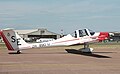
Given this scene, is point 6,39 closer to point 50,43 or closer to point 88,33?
point 50,43

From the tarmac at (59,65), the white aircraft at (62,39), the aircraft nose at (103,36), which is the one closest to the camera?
the tarmac at (59,65)

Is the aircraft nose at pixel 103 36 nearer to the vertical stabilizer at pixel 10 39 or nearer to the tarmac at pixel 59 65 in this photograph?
the tarmac at pixel 59 65

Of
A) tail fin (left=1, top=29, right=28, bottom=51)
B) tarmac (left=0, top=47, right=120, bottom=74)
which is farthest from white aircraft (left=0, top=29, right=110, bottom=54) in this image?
tarmac (left=0, top=47, right=120, bottom=74)

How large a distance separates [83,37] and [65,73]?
1559cm

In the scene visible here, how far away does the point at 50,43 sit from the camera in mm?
27312

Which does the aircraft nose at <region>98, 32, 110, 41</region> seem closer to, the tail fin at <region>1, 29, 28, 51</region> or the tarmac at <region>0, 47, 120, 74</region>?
the tarmac at <region>0, 47, 120, 74</region>

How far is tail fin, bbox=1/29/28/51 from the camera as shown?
26.1 m

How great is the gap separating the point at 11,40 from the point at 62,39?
192 inches

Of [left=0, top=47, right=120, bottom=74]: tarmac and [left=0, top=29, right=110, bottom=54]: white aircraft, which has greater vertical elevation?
[left=0, top=29, right=110, bottom=54]: white aircraft

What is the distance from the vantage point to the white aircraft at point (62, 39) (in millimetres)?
26188

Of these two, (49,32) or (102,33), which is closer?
(102,33)

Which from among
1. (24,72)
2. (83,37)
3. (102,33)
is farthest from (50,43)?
(24,72)

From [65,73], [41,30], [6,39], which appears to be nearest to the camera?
[65,73]

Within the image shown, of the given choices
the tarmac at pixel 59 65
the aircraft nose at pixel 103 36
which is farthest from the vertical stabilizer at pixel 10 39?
the aircraft nose at pixel 103 36
